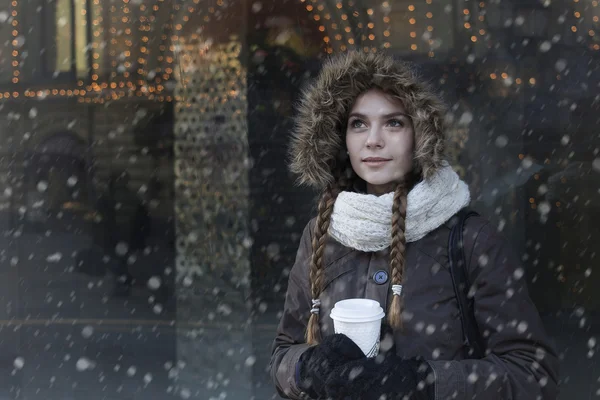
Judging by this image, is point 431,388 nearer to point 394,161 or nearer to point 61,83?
point 394,161

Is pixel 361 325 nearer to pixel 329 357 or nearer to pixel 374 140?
pixel 329 357

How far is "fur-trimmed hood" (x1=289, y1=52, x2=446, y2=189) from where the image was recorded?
8.79 ft

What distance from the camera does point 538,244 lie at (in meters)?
5.54

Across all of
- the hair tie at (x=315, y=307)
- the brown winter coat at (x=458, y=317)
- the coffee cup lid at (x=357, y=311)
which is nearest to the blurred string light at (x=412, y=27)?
the brown winter coat at (x=458, y=317)

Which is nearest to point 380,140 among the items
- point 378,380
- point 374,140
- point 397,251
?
point 374,140

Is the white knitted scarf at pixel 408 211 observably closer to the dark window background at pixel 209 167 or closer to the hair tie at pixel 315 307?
the hair tie at pixel 315 307

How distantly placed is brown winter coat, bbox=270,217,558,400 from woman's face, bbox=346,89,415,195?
0.86ft

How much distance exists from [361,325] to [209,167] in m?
3.90

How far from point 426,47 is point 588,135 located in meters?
1.30

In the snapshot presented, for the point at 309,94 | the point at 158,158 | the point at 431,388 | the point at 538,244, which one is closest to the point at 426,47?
the point at 538,244

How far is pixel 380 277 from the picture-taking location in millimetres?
2654

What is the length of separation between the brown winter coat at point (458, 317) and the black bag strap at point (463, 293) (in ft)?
0.07

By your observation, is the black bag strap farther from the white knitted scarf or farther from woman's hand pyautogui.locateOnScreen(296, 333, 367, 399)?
woman's hand pyautogui.locateOnScreen(296, 333, 367, 399)

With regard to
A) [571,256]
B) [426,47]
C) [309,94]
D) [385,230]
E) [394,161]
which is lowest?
[571,256]
